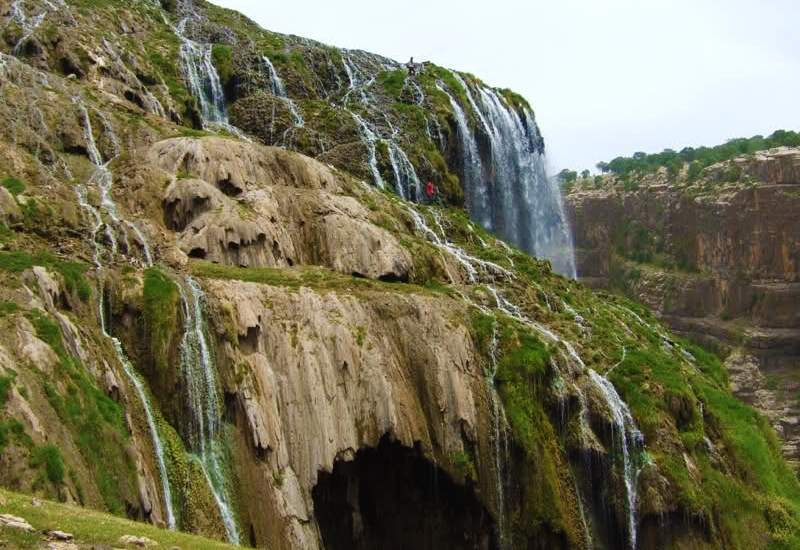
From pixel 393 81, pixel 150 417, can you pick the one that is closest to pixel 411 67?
pixel 393 81

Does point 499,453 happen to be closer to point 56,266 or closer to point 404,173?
point 56,266

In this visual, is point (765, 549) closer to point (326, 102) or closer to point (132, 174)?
point (132, 174)

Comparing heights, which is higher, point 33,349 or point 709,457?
point 33,349

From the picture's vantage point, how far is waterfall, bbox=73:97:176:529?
89.2 ft

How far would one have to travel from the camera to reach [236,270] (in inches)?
1453

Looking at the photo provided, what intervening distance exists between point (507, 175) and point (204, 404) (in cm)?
4893

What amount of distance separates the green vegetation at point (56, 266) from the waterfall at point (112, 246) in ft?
2.67

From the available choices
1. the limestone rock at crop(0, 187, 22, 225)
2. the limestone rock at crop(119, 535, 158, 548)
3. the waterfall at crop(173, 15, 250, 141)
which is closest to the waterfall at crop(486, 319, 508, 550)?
the limestone rock at crop(0, 187, 22, 225)

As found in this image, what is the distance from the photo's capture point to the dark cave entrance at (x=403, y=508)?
35750mm

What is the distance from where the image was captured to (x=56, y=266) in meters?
29.3

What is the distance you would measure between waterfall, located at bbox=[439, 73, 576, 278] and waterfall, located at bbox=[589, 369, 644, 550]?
1289 inches

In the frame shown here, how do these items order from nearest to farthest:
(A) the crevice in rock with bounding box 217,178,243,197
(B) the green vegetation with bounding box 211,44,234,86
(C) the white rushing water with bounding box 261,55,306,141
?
1. (A) the crevice in rock with bounding box 217,178,243,197
2. (C) the white rushing water with bounding box 261,55,306,141
3. (B) the green vegetation with bounding box 211,44,234,86

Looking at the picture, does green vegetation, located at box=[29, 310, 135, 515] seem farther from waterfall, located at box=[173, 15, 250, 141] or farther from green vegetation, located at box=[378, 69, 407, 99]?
green vegetation, located at box=[378, 69, 407, 99]

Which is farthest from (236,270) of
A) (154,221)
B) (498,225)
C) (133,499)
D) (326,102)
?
(498,225)
